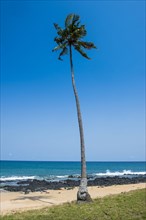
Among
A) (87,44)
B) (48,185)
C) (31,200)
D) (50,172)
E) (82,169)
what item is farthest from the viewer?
(50,172)

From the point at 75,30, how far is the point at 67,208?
41.0ft

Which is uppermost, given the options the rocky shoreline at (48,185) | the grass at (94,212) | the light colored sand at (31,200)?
the grass at (94,212)

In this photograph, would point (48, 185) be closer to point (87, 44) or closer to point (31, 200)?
point (31, 200)

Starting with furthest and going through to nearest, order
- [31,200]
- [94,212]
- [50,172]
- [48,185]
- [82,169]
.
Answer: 1. [50,172]
2. [48,185]
3. [31,200]
4. [82,169]
5. [94,212]

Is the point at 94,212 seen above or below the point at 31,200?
above

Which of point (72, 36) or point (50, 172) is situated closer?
point (72, 36)

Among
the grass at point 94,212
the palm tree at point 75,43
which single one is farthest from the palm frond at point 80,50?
the grass at point 94,212

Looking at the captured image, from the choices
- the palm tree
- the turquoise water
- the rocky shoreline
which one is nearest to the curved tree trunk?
the palm tree

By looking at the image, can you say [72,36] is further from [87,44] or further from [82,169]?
[82,169]

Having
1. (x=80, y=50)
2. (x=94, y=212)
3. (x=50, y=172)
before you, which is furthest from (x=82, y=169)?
(x=50, y=172)

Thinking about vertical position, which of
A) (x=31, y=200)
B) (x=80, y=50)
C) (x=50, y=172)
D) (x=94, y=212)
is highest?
(x=80, y=50)

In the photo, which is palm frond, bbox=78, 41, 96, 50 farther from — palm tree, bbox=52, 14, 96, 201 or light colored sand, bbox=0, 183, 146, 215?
light colored sand, bbox=0, 183, 146, 215

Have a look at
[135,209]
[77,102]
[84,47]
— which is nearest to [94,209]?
[135,209]

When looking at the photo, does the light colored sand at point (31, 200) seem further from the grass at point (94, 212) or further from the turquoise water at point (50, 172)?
the turquoise water at point (50, 172)
